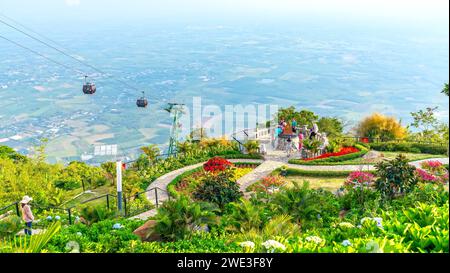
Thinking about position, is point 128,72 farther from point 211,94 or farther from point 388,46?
point 388,46

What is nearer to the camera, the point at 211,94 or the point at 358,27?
the point at 211,94

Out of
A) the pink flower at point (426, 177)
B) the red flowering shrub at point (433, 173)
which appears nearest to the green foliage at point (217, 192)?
the red flowering shrub at point (433, 173)

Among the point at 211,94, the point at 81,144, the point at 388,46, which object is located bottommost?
the point at 81,144

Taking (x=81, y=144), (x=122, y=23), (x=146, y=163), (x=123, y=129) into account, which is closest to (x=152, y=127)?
(x=123, y=129)

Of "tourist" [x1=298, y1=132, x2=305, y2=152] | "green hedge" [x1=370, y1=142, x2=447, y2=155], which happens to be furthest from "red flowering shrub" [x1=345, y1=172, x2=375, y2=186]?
"green hedge" [x1=370, y1=142, x2=447, y2=155]

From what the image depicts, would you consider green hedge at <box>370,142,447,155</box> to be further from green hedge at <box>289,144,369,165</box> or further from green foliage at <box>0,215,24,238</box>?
green foliage at <box>0,215,24,238</box>

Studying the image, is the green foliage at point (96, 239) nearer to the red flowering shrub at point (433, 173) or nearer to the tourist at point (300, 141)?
the red flowering shrub at point (433, 173)
